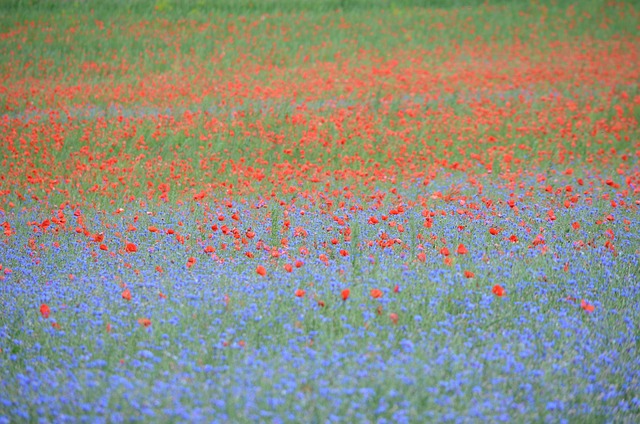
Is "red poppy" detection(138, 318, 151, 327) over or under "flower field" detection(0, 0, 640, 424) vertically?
over

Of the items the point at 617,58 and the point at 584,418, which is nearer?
the point at 584,418

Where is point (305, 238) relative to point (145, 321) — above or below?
below

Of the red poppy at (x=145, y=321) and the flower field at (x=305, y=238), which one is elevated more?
the red poppy at (x=145, y=321)

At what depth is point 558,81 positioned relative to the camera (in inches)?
633

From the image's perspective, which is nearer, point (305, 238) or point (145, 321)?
point (145, 321)

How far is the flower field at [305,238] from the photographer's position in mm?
3207

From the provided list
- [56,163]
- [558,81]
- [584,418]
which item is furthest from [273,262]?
[558,81]

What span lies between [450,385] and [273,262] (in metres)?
2.15

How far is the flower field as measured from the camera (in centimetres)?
321

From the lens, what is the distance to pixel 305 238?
231 inches

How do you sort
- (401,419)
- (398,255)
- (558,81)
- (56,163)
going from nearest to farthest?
(401,419), (398,255), (56,163), (558,81)

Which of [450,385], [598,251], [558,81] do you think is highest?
[450,385]

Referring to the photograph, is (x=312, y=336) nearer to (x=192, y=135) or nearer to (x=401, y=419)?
(x=401, y=419)

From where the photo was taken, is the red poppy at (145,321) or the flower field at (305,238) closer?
the flower field at (305,238)
